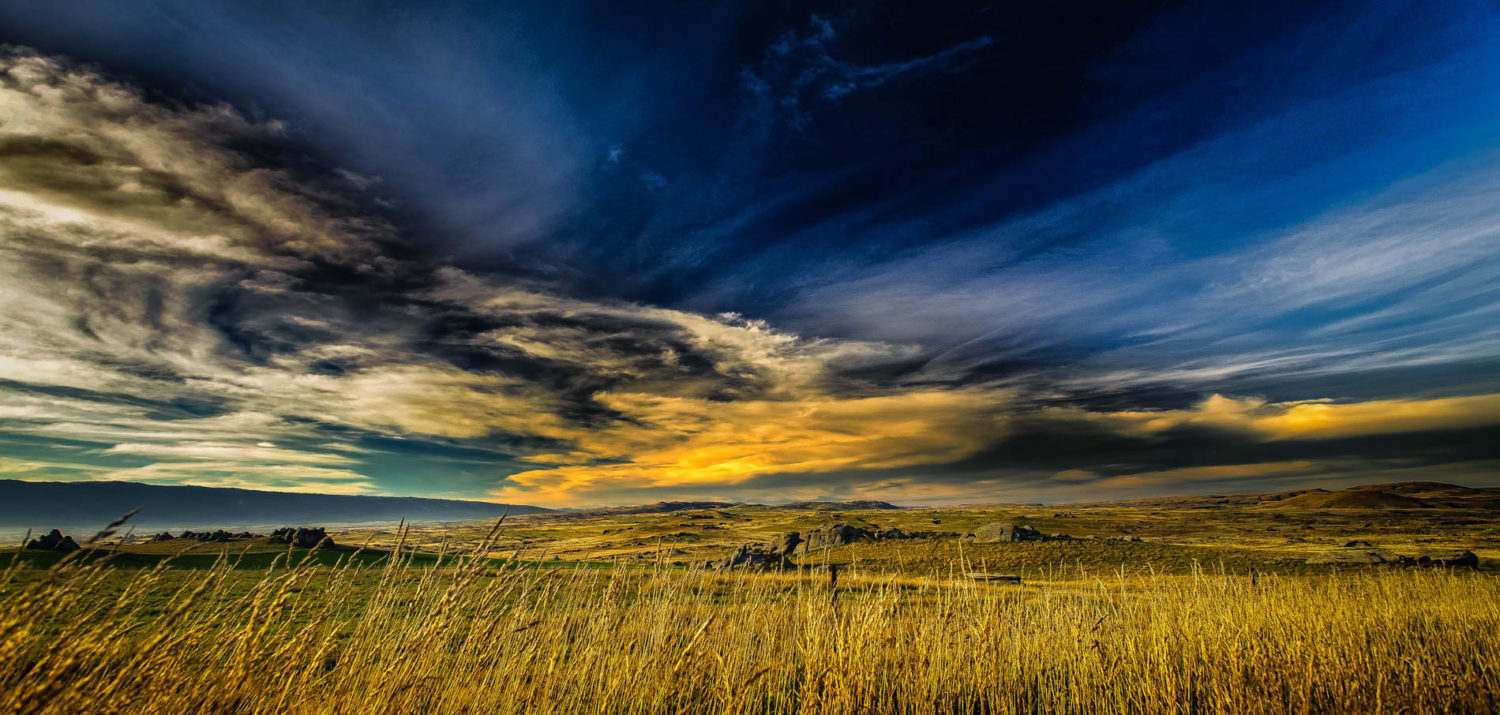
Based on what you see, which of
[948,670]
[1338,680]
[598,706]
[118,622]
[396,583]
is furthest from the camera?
[1338,680]

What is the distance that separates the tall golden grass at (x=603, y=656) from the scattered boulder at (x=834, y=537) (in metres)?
36.6

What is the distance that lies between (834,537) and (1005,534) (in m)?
12.4

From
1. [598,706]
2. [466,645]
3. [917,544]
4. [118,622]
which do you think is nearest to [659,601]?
[598,706]

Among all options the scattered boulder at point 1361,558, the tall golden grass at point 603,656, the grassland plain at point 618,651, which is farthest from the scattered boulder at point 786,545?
the tall golden grass at point 603,656

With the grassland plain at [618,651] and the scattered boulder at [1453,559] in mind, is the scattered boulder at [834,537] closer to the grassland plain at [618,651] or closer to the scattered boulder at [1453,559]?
the scattered boulder at [1453,559]

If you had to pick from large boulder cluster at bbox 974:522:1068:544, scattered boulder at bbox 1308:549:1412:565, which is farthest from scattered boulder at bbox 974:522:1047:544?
scattered boulder at bbox 1308:549:1412:565

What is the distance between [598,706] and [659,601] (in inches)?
90.2

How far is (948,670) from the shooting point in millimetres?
5562

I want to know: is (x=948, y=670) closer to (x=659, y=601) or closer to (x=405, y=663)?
(x=659, y=601)

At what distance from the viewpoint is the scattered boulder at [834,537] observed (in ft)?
145

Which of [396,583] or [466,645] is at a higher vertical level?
[396,583]

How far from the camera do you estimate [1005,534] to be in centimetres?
4356

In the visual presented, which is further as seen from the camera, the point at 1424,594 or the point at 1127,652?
the point at 1424,594

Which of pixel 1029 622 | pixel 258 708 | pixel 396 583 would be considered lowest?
pixel 1029 622
